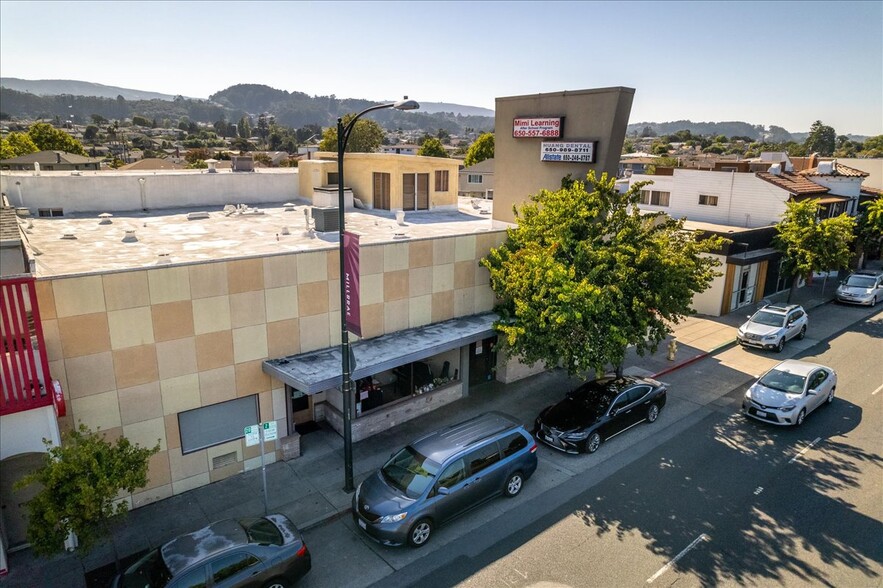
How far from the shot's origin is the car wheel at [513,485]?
13.2 metres

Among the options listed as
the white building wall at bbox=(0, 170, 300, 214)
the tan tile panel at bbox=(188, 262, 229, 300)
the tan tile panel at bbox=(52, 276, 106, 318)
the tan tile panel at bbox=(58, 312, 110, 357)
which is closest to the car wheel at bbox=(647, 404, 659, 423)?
the tan tile panel at bbox=(188, 262, 229, 300)

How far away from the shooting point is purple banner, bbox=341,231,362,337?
12.9 m

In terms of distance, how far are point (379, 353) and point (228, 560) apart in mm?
7095

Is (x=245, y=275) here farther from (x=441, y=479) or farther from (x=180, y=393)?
(x=441, y=479)

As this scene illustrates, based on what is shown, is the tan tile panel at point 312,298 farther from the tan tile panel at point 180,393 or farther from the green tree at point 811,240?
the green tree at point 811,240

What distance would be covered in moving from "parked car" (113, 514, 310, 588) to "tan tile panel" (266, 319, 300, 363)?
5.07 meters

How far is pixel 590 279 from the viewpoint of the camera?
50.6 feet

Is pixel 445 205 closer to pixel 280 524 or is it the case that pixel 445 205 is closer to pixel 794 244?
pixel 794 244

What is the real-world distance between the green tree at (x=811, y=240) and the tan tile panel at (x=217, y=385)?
28184 mm

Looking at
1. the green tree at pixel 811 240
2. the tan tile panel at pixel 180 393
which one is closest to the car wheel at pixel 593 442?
the tan tile panel at pixel 180 393

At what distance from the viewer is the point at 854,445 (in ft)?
51.5

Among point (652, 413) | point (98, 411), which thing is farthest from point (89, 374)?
point (652, 413)

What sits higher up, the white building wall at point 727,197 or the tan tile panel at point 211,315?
the white building wall at point 727,197

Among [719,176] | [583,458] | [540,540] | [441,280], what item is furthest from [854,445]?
[719,176]
